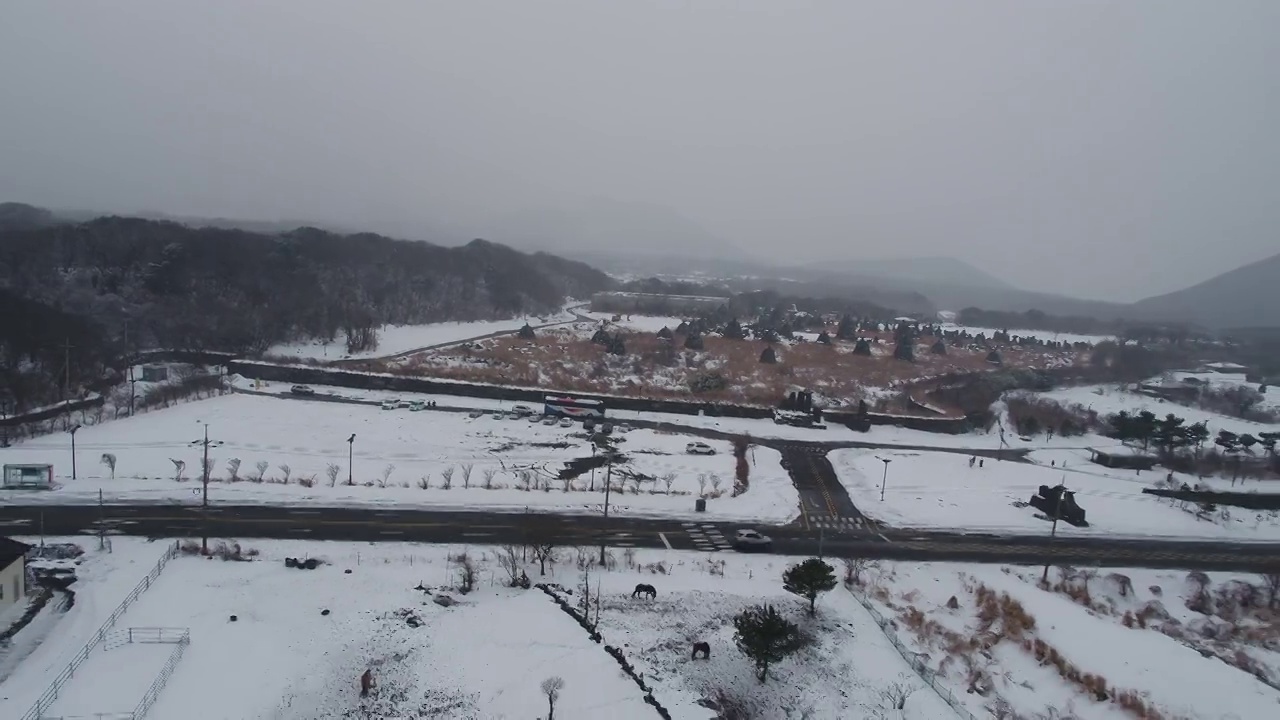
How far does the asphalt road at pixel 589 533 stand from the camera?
24.5 metres

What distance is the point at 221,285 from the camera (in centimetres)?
6562

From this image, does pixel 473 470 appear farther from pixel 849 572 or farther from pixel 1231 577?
pixel 1231 577

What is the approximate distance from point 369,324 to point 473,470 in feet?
118

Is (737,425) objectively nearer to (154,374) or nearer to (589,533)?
(589,533)

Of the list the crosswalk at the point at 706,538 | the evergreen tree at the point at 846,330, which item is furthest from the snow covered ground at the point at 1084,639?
the evergreen tree at the point at 846,330

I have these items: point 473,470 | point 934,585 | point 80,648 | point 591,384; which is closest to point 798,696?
point 934,585

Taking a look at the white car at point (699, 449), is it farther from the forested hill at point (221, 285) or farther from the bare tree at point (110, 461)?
the forested hill at point (221, 285)

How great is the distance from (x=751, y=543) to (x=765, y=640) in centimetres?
847

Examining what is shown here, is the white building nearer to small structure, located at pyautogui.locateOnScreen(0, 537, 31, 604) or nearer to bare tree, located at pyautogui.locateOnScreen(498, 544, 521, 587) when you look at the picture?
small structure, located at pyautogui.locateOnScreen(0, 537, 31, 604)

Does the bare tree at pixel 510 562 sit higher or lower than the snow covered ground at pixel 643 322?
lower

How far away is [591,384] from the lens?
5350cm

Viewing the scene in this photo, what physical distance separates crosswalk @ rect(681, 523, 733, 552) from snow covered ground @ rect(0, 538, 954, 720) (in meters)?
2.18

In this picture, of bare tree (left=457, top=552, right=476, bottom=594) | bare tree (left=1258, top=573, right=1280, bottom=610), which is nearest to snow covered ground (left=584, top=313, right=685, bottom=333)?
bare tree (left=457, top=552, right=476, bottom=594)

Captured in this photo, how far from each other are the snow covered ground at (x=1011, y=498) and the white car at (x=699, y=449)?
6813 millimetres
